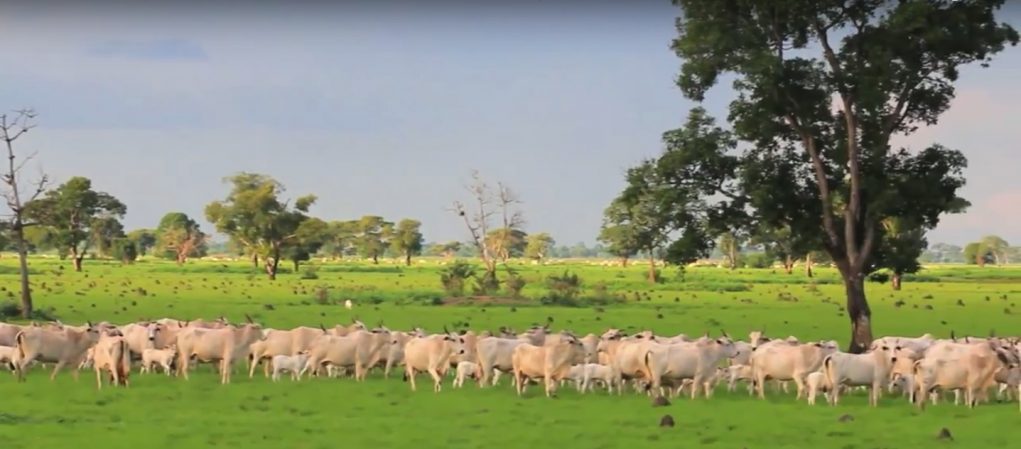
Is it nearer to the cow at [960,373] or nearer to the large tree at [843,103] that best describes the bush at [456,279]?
the large tree at [843,103]

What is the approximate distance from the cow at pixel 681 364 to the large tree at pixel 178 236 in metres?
130

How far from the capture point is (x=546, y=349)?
68.7 feet

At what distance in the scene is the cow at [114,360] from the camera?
2122cm

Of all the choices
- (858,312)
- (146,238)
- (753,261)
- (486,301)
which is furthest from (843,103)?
(146,238)

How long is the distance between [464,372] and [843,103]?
1301 cm

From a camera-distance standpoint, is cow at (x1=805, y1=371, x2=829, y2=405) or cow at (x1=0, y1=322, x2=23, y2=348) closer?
cow at (x1=805, y1=371, x2=829, y2=405)

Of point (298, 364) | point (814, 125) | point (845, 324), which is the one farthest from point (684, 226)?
point (298, 364)

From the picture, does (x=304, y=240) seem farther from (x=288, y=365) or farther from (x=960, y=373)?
(x=960, y=373)

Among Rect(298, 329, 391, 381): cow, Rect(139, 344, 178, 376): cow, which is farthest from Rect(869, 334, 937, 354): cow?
Rect(139, 344, 178, 376): cow

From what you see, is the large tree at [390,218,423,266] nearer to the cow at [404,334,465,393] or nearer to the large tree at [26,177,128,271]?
the large tree at [26,177,128,271]

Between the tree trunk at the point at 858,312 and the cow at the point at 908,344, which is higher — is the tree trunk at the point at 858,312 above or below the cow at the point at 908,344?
above

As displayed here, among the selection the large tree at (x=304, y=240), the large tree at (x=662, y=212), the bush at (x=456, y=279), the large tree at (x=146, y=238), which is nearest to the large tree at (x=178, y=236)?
the large tree at (x=146, y=238)

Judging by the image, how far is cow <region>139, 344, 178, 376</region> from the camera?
23.2 m

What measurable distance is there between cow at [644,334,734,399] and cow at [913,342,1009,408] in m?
3.13
